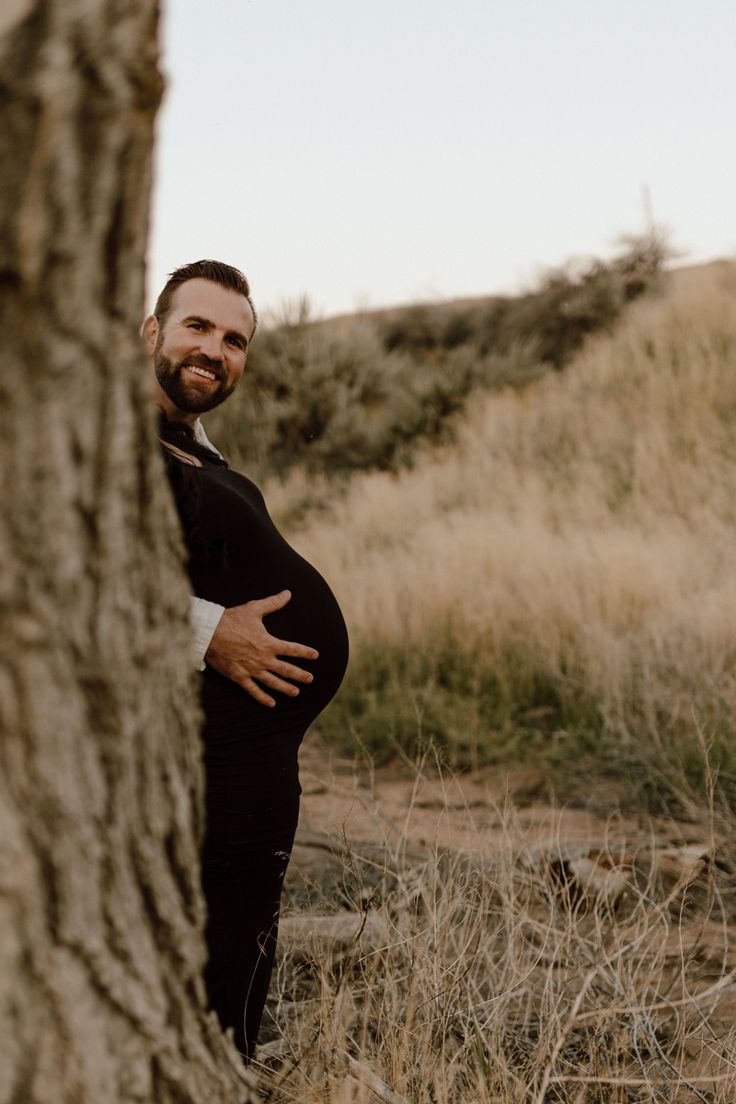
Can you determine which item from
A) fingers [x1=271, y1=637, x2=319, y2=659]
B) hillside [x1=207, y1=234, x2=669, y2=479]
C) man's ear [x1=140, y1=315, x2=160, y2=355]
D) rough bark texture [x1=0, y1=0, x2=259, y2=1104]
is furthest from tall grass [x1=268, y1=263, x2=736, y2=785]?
rough bark texture [x1=0, y1=0, x2=259, y2=1104]

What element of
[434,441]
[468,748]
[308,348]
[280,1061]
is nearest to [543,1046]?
[280,1061]

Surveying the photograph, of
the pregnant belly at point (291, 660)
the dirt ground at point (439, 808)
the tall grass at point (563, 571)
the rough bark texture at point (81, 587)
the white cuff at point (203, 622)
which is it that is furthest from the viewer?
the tall grass at point (563, 571)

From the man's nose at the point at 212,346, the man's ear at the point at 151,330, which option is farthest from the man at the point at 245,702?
the man's ear at the point at 151,330

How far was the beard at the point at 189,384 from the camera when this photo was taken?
2.60 meters

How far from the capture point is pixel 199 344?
104 inches

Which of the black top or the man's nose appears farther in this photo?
the man's nose

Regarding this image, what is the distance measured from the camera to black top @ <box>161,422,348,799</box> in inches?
81.9

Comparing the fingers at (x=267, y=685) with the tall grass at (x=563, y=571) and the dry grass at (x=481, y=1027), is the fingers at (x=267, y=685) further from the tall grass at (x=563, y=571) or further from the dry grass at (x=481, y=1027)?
the tall grass at (x=563, y=571)

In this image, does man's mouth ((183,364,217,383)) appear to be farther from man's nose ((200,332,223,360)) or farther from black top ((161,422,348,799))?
black top ((161,422,348,799))

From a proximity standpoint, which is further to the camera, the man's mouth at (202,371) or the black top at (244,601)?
the man's mouth at (202,371)

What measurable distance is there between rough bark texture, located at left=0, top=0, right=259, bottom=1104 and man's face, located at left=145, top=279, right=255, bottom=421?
1465 mm

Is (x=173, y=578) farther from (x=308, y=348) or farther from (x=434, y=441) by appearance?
(x=308, y=348)

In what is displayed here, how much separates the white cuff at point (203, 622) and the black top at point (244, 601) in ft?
0.25

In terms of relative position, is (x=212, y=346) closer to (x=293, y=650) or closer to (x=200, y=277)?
(x=200, y=277)
